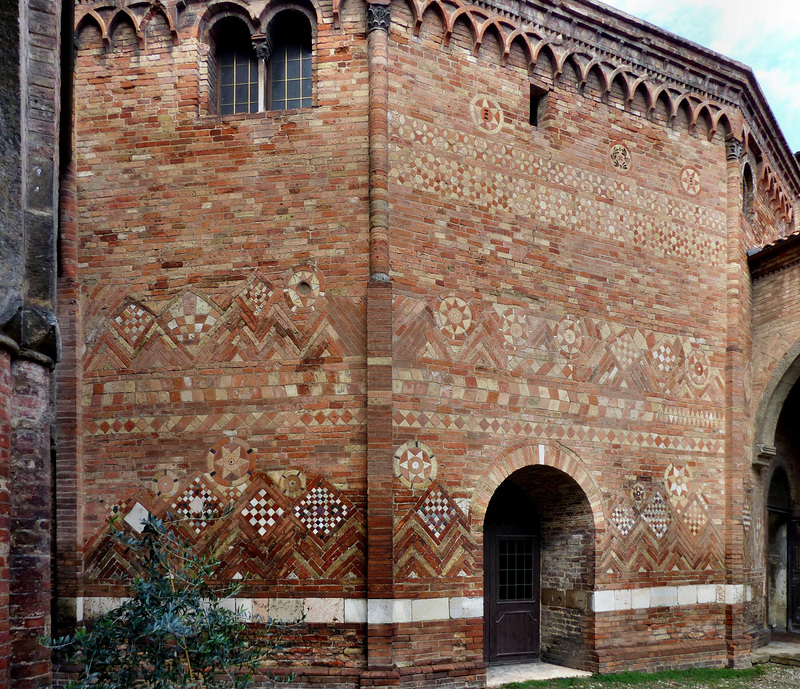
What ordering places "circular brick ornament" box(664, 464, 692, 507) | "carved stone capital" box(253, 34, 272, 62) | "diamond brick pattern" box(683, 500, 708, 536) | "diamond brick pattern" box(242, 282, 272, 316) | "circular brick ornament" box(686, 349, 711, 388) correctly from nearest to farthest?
"diamond brick pattern" box(242, 282, 272, 316) → "carved stone capital" box(253, 34, 272, 62) → "circular brick ornament" box(664, 464, 692, 507) → "diamond brick pattern" box(683, 500, 708, 536) → "circular brick ornament" box(686, 349, 711, 388)

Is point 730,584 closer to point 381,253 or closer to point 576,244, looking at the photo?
point 576,244

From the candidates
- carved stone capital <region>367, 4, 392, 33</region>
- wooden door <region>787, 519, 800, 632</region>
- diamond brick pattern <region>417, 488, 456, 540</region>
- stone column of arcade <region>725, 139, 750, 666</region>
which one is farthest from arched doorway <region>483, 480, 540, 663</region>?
wooden door <region>787, 519, 800, 632</region>

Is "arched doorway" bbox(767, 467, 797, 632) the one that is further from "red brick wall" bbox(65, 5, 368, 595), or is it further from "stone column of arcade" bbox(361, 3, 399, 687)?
"red brick wall" bbox(65, 5, 368, 595)

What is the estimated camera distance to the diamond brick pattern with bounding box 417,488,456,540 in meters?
8.12

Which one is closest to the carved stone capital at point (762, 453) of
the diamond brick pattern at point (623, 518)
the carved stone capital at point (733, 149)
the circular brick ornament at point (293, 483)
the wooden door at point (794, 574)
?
the diamond brick pattern at point (623, 518)

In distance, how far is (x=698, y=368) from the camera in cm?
1055

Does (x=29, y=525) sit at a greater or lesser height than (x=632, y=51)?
lesser

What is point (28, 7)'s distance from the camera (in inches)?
218

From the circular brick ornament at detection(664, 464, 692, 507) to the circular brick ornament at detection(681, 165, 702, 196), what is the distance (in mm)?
3788

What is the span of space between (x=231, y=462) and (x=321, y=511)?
3.58 feet

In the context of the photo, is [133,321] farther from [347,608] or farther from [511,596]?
[511,596]

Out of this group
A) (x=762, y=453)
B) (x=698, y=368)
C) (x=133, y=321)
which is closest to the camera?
(x=133, y=321)

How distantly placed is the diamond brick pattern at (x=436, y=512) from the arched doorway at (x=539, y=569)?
130 cm

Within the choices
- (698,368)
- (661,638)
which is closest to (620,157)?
(698,368)
